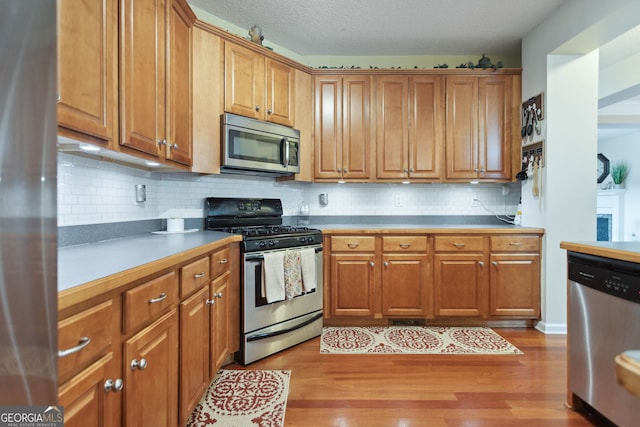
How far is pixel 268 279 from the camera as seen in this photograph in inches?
91.4

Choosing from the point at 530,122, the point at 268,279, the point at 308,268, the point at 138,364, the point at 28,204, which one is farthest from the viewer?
the point at 530,122

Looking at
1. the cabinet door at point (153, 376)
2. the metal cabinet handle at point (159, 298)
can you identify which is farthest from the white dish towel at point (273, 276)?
the metal cabinet handle at point (159, 298)

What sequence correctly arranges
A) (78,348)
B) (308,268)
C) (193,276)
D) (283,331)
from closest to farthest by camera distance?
(78,348) < (193,276) < (283,331) < (308,268)

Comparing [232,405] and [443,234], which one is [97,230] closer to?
[232,405]

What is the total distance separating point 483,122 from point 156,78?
112 inches

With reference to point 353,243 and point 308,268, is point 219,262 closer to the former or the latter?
point 308,268

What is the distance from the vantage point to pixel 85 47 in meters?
1.22

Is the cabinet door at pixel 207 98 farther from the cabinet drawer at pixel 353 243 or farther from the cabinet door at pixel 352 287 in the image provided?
the cabinet door at pixel 352 287

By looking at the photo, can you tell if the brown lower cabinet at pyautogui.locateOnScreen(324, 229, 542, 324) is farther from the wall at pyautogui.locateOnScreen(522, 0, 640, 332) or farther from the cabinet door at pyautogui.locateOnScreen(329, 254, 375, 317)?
the wall at pyautogui.locateOnScreen(522, 0, 640, 332)

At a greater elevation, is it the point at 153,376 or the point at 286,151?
the point at 286,151

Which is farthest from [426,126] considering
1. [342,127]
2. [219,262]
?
[219,262]

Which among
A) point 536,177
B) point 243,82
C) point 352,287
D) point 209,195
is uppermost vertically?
point 243,82

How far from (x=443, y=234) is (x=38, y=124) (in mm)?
2838

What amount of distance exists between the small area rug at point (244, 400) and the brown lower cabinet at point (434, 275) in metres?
0.97
